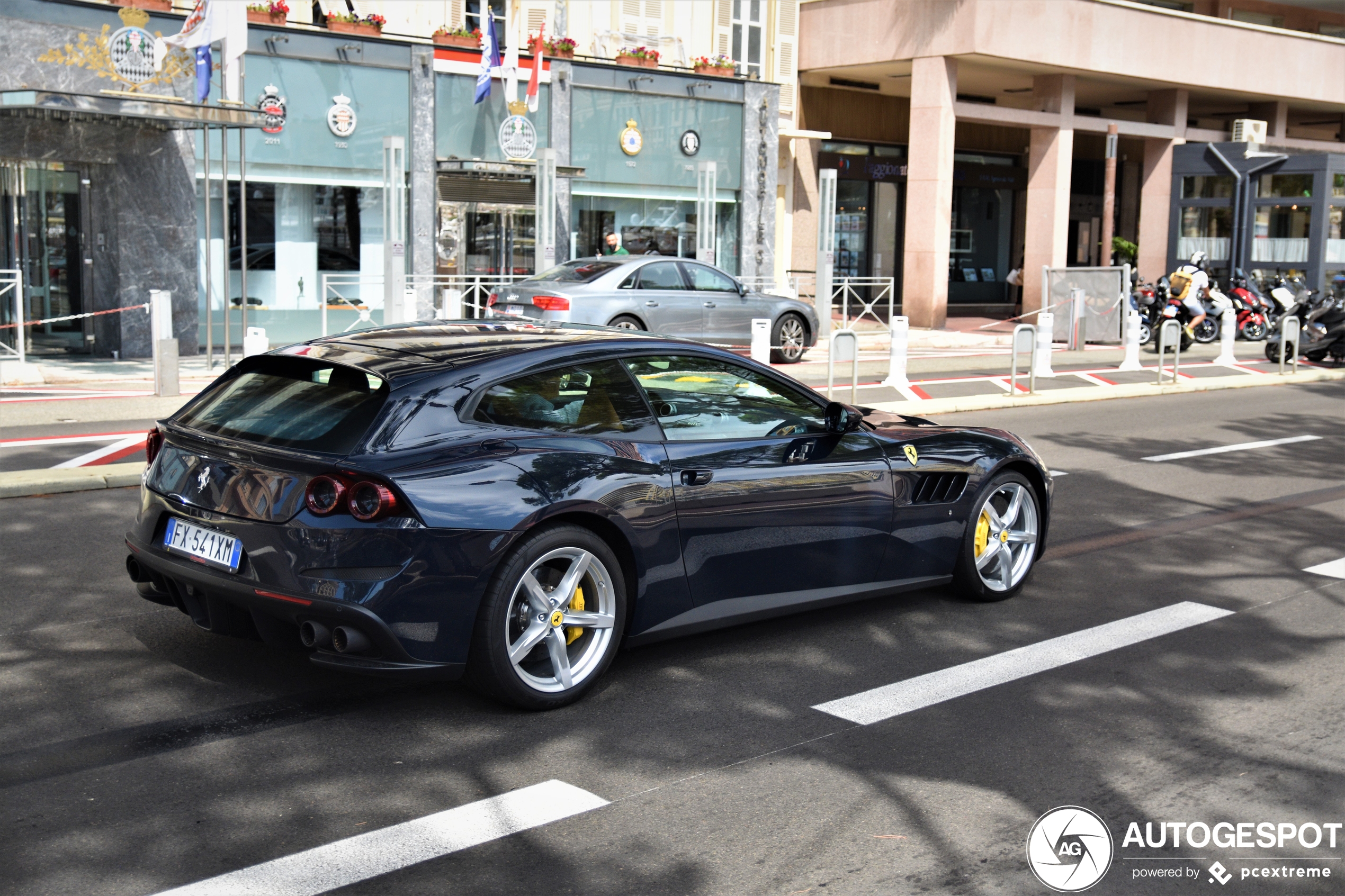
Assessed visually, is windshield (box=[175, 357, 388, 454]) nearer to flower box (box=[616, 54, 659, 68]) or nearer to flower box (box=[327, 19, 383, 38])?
flower box (box=[327, 19, 383, 38])

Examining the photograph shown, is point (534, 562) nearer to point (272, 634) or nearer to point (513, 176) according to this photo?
point (272, 634)

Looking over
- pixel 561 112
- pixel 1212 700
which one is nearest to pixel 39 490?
pixel 1212 700

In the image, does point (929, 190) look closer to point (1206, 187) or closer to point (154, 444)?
point (1206, 187)

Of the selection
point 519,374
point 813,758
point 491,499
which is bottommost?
point 813,758

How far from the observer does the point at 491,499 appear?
4.80 m

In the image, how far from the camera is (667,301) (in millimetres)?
18125

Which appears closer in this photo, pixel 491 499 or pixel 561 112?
pixel 491 499

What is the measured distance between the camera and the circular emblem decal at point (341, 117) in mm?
21922

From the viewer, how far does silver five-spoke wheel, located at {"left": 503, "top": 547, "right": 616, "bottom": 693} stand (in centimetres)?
497

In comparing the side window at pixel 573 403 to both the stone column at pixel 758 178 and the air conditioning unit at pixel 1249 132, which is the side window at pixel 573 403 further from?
the air conditioning unit at pixel 1249 132

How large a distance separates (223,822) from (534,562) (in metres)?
1.38

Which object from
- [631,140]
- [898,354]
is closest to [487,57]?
[631,140]

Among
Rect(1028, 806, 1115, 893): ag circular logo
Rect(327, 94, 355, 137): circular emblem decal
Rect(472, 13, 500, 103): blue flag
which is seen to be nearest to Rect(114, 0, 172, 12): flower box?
Rect(327, 94, 355, 137): circular emblem decal

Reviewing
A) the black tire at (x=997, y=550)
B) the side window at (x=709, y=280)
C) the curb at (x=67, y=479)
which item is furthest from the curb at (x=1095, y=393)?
the curb at (x=67, y=479)
